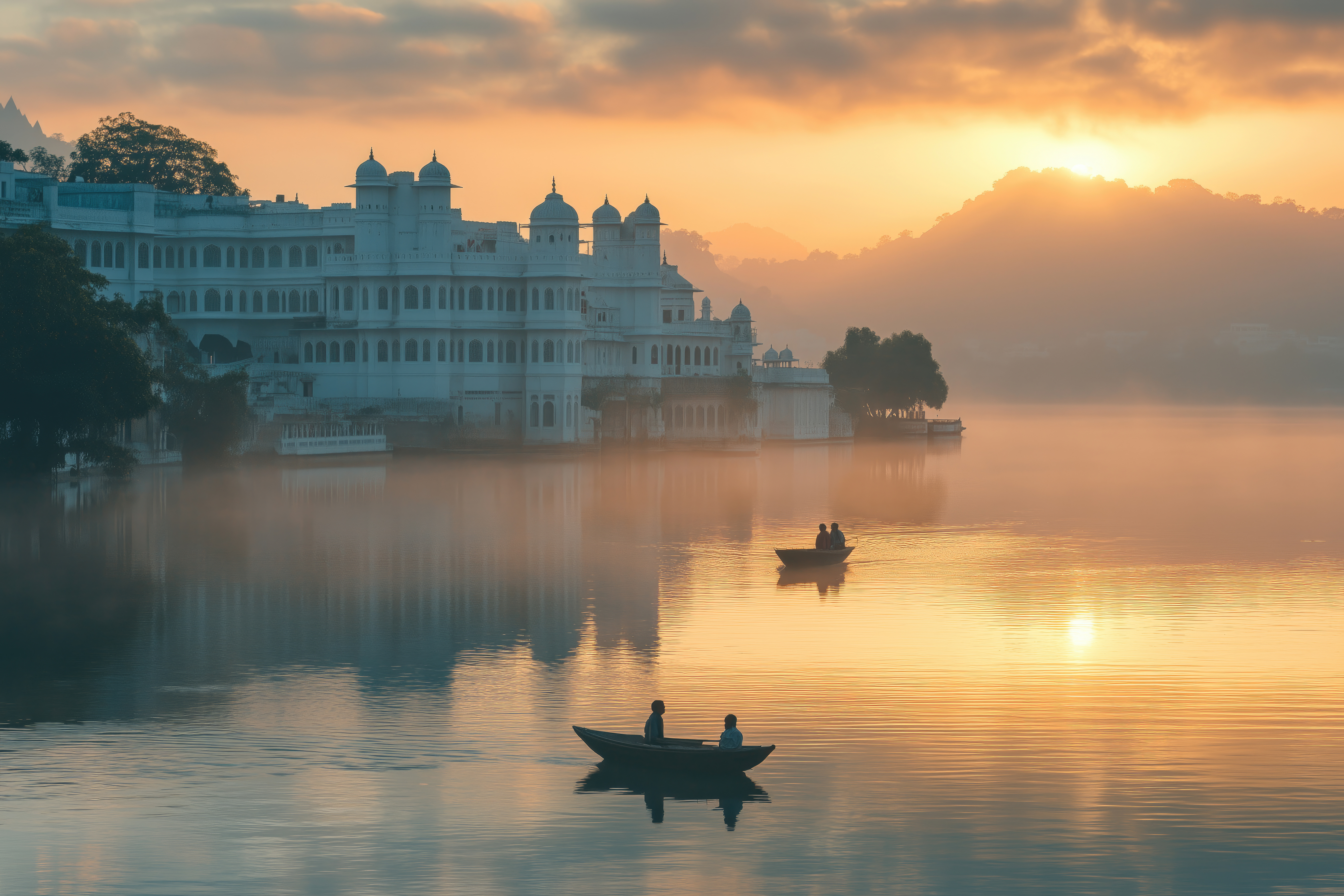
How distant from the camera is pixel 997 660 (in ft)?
111

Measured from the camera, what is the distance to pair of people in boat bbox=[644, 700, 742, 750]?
920 inches

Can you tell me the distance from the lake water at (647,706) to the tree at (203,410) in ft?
81.5

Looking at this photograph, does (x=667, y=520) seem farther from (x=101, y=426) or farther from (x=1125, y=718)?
(x=1125, y=718)

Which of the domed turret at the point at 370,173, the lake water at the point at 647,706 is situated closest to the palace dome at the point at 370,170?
the domed turret at the point at 370,173

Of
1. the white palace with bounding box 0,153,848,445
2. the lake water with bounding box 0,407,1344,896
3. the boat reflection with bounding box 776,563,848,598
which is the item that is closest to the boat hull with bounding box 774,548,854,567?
the boat reflection with bounding box 776,563,848,598

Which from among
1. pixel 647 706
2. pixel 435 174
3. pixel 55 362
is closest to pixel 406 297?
Result: pixel 435 174

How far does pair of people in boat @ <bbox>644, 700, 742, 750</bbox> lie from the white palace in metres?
86.5

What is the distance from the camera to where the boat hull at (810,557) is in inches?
1898

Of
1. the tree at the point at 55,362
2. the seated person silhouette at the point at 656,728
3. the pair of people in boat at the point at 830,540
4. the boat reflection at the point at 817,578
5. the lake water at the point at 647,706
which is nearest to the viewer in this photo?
the lake water at the point at 647,706

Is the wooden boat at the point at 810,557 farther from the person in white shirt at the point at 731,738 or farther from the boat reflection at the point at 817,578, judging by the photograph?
the person in white shirt at the point at 731,738

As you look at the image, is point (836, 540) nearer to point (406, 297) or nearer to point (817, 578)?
point (817, 578)

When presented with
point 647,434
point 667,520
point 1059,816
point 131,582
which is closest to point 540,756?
point 1059,816

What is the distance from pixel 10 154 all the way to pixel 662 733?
4672 inches

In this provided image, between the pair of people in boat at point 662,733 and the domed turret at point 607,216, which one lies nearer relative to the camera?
the pair of people in boat at point 662,733
